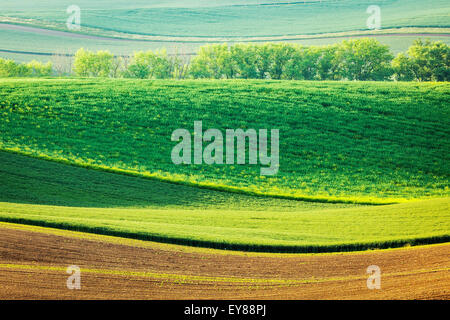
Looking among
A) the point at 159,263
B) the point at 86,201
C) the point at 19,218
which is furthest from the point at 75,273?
the point at 86,201

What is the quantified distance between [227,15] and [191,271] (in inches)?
4706

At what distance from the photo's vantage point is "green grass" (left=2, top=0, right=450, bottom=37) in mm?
108875

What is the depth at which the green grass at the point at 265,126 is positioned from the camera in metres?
32.7

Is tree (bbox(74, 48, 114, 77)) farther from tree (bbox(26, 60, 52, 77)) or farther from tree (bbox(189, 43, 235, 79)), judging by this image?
tree (bbox(189, 43, 235, 79))

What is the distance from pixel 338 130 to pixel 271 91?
33.8 ft

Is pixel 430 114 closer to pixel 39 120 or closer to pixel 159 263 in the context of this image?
Result: pixel 39 120

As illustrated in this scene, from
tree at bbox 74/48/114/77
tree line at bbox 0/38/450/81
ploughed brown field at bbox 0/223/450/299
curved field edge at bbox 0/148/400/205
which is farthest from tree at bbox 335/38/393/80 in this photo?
ploughed brown field at bbox 0/223/450/299

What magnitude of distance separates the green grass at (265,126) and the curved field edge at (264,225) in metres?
5.80

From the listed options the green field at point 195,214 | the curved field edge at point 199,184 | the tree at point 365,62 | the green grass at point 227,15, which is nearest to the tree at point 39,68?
the green grass at point 227,15

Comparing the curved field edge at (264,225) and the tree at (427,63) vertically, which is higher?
the tree at (427,63)

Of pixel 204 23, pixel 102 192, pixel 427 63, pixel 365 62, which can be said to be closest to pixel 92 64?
pixel 365 62

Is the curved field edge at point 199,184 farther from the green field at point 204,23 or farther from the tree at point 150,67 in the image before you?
the green field at point 204,23

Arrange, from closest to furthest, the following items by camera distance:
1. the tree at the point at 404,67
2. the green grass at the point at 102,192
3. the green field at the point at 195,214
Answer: the green field at the point at 195,214, the green grass at the point at 102,192, the tree at the point at 404,67

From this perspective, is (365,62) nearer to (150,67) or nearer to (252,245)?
(150,67)
